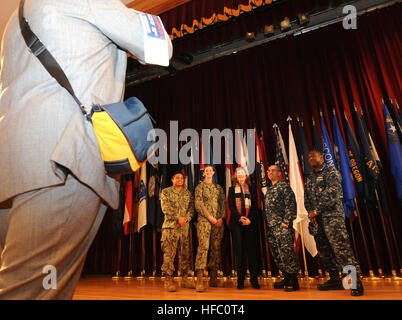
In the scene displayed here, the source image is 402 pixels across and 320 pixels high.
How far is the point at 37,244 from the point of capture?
691 mm

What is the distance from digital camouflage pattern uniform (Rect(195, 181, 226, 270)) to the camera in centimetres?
425

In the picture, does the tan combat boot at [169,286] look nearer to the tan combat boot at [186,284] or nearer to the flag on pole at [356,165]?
the tan combat boot at [186,284]

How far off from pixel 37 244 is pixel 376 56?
5.94m

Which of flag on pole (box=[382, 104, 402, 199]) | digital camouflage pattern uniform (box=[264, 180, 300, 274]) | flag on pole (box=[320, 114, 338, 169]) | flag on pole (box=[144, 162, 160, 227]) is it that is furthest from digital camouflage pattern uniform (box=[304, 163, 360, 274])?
flag on pole (box=[144, 162, 160, 227])

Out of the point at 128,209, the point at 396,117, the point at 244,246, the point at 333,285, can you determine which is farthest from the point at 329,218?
the point at 128,209

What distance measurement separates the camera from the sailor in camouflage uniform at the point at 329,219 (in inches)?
128

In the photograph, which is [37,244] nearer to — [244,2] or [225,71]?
[244,2]

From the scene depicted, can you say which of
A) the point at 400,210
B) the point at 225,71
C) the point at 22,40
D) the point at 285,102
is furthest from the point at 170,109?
the point at 22,40

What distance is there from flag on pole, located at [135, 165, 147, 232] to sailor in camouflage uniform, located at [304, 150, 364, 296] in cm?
327

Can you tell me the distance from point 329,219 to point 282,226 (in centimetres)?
60

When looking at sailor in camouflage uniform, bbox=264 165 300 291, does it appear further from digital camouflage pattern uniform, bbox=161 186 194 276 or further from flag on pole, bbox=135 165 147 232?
flag on pole, bbox=135 165 147 232

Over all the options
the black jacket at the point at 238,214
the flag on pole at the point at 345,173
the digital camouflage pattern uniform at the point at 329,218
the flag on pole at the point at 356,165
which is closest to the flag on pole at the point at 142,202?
the black jacket at the point at 238,214

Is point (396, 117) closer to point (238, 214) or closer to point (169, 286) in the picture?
point (238, 214)

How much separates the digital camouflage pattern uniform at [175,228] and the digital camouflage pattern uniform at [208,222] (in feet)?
0.89
